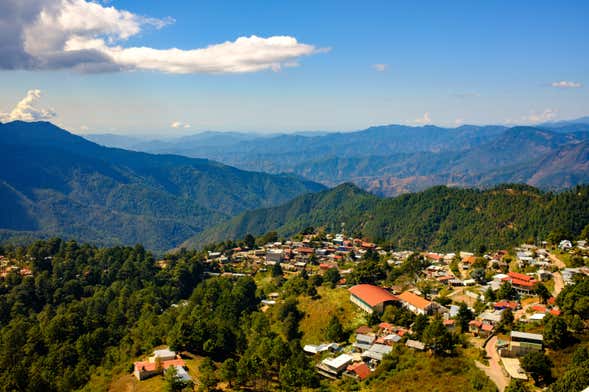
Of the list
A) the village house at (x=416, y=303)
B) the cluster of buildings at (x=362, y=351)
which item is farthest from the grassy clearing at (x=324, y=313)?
the village house at (x=416, y=303)

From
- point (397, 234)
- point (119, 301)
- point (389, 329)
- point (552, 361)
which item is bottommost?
point (397, 234)

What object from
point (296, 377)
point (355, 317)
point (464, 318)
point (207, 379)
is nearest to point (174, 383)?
point (207, 379)

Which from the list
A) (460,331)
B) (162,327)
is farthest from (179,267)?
(460,331)

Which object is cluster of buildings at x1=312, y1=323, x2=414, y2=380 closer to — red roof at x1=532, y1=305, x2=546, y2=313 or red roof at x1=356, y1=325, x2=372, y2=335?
red roof at x1=356, y1=325, x2=372, y2=335

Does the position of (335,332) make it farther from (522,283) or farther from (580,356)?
(522,283)

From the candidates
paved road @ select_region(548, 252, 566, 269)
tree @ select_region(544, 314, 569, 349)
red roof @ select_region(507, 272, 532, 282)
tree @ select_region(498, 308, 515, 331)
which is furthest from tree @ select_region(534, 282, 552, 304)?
paved road @ select_region(548, 252, 566, 269)

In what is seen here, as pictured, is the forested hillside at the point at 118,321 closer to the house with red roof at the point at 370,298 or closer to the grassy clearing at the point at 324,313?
the grassy clearing at the point at 324,313

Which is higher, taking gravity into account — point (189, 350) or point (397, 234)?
point (189, 350)

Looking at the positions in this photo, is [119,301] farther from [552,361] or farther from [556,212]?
[556,212]
